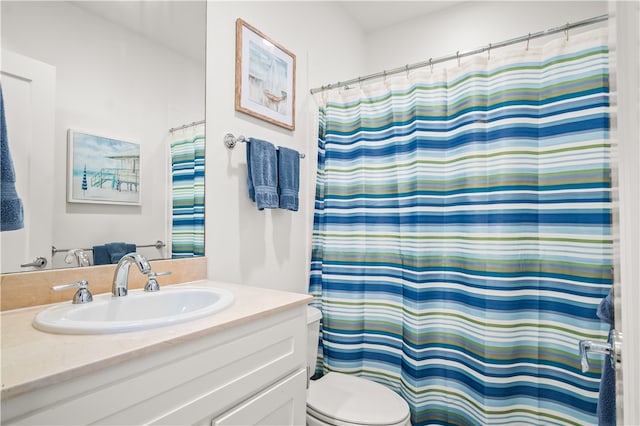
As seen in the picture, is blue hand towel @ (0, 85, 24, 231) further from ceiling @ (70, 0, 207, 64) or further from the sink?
ceiling @ (70, 0, 207, 64)

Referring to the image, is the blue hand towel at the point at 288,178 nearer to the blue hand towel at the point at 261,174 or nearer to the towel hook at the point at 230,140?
the blue hand towel at the point at 261,174

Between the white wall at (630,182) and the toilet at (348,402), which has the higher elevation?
the white wall at (630,182)

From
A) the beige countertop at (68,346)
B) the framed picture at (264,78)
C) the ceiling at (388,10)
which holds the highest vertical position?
the ceiling at (388,10)

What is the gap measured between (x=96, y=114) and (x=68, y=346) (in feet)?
2.60

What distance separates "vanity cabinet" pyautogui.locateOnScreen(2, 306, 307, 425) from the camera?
23.4 inches

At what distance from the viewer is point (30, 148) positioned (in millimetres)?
968

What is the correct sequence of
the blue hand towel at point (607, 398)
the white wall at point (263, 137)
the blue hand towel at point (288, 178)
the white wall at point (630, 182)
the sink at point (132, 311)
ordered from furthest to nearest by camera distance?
the blue hand towel at point (288, 178) < the white wall at point (263, 137) < the blue hand towel at point (607, 398) < the sink at point (132, 311) < the white wall at point (630, 182)

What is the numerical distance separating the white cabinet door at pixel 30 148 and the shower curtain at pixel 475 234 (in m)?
1.30

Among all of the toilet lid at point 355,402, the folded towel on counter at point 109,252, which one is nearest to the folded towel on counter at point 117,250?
the folded towel on counter at point 109,252

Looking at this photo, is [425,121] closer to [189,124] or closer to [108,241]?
[189,124]

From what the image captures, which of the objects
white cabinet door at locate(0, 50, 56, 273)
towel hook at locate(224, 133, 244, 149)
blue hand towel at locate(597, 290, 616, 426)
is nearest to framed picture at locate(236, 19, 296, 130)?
towel hook at locate(224, 133, 244, 149)

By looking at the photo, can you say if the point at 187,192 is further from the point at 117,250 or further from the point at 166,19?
the point at 166,19

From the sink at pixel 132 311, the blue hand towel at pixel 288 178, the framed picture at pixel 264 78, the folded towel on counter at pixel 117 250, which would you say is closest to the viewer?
→ the sink at pixel 132 311

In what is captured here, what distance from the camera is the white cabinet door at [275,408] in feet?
2.92
